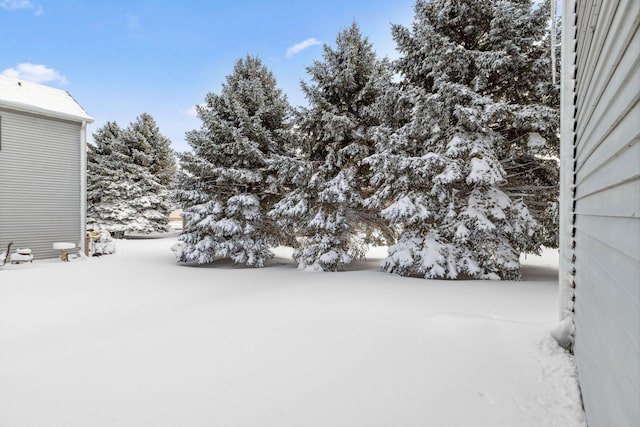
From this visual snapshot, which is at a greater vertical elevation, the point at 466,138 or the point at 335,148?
the point at 335,148

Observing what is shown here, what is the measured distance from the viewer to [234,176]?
921 centimetres

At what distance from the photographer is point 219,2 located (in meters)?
15.8

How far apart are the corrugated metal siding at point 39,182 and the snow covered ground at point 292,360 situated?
6.39m

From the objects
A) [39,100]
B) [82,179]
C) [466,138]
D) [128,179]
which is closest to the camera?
[466,138]

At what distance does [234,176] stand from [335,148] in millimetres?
2932

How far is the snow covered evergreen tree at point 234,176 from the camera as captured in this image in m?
9.28

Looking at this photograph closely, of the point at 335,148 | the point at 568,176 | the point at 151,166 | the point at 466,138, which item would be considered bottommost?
the point at 568,176

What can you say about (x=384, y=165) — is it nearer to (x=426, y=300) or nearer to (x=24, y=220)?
(x=426, y=300)

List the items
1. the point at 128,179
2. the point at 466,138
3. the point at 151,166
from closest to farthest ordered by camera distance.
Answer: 1. the point at 466,138
2. the point at 128,179
3. the point at 151,166

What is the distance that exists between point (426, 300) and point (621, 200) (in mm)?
3940

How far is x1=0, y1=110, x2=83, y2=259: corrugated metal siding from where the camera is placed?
10125 millimetres

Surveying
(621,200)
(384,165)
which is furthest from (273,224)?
(621,200)

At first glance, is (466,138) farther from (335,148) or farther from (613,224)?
(613,224)

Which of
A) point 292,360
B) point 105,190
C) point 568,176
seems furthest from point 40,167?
point 568,176
